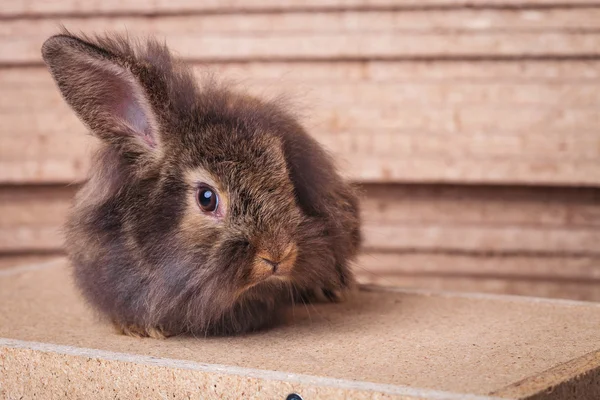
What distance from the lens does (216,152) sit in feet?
5.79

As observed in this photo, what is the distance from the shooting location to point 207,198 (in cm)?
175

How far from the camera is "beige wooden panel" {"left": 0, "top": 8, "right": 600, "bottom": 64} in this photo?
2816 millimetres

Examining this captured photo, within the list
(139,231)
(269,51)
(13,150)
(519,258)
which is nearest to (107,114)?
(139,231)

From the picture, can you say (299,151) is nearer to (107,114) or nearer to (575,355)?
(107,114)

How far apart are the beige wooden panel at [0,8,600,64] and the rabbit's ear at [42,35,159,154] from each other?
992 mm

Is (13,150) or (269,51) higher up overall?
(269,51)

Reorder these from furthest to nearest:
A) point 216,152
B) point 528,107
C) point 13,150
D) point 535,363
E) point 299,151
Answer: point 13,150
point 528,107
point 299,151
point 216,152
point 535,363

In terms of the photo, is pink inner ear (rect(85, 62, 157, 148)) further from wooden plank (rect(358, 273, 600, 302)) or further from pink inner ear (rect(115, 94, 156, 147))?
wooden plank (rect(358, 273, 600, 302))

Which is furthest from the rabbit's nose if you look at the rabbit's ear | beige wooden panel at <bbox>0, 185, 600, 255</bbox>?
beige wooden panel at <bbox>0, 185, 600, 255</bbox>

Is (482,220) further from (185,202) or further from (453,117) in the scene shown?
(185,202)

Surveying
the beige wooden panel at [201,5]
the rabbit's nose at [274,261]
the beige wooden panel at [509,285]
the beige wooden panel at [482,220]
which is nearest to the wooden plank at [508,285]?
the beige wooden panel at [509,285]

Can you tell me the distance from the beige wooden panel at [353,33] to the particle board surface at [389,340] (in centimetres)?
96

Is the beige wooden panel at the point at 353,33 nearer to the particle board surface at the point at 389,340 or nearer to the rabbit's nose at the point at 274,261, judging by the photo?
the particle board surface at the point at 389,340

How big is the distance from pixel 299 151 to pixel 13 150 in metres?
1.61
